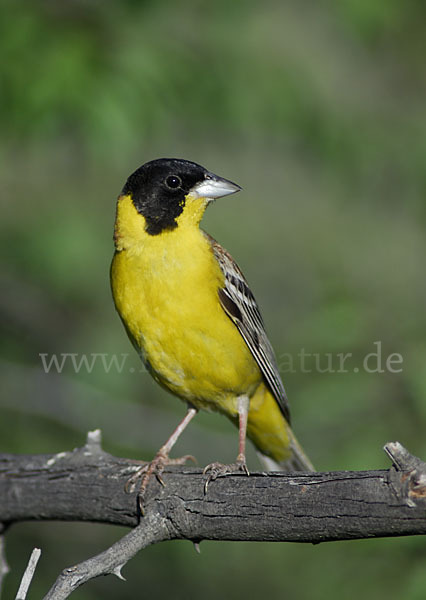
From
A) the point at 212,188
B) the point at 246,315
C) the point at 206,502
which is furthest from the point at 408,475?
the point at 212,188

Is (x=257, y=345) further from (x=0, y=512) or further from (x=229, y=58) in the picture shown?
(x=229, y=58)

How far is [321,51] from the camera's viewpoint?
12.1m

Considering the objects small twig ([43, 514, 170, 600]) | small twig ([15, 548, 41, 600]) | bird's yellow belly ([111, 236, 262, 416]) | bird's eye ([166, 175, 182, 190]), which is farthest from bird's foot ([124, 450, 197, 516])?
bird's eye ([166, 175, 182, 190])

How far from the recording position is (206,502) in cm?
420

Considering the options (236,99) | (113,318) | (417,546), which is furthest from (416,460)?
(113,318)

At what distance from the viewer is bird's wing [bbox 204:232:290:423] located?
511 centimetres

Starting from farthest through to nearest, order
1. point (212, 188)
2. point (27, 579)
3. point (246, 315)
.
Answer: point (246, 315)
point (212, 188)
point (27, 579)

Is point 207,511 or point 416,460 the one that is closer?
point 416,460

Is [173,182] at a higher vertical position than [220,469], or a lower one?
higher

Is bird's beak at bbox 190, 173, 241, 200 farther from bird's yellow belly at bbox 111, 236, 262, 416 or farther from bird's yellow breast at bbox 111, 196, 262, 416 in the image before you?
bird's yellow belly at bbox 111, 236, 262, 416

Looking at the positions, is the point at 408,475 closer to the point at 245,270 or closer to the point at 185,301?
the point at 185,301

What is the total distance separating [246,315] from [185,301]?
0.65m

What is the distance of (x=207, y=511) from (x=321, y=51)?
9.59 metres

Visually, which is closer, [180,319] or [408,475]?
[408,475]
